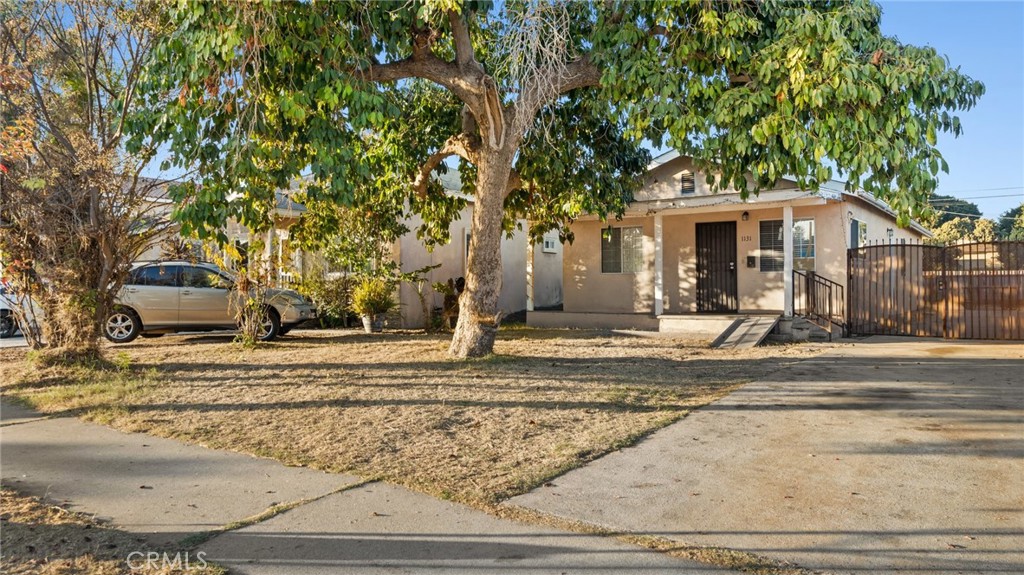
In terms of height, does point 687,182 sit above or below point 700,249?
above

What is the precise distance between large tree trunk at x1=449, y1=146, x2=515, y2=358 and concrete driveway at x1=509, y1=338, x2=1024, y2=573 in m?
4.04

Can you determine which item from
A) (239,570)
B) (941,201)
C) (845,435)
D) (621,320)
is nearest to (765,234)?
(621,320)

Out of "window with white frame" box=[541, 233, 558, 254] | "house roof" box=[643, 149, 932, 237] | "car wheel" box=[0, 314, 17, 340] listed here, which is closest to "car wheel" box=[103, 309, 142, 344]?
"car wheel" box=[0, 314, 17, 340]

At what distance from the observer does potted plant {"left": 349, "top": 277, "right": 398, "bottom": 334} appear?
15.3 meters

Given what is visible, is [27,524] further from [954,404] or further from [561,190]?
[561,190]

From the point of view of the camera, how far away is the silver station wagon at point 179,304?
42.4 feet

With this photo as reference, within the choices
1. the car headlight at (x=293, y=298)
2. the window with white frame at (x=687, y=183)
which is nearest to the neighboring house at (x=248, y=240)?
the car headlight at (x=293, y=298)

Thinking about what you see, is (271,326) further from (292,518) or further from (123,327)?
(292,518)

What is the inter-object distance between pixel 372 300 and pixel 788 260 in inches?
357

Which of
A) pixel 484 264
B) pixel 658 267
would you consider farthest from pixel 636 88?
pixel 658 267

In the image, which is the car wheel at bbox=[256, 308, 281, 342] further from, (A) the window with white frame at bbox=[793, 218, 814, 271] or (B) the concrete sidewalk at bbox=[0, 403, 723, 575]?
(A) the window with white frame at bbox=[793, 218, 814, 271]

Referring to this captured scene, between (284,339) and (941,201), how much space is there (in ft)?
187

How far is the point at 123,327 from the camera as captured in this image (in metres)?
12.9

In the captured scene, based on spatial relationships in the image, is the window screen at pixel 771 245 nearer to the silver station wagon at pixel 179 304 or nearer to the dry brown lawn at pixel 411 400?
the dry brown lawn at pixel 411 400
